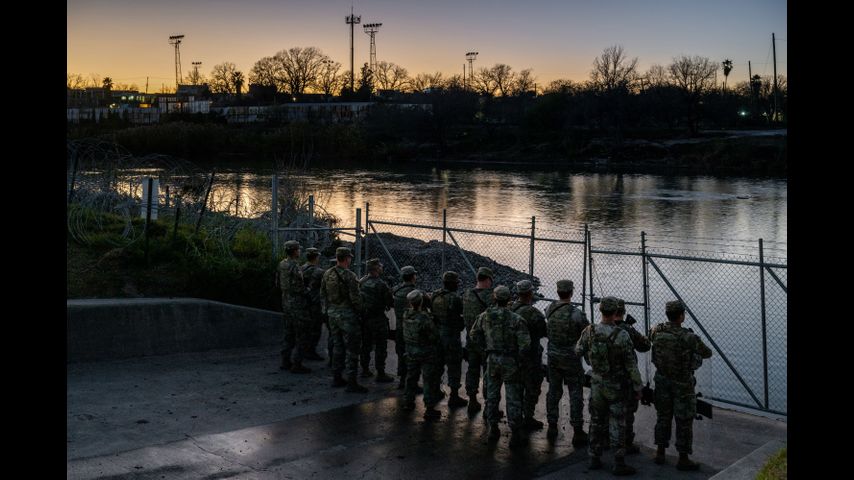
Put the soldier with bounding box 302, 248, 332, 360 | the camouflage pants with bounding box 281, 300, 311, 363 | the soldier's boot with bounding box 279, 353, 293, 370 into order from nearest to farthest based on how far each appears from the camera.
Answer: the soldier with bounding box 302, 248, 332, 360 → the camouflage pants with bounding box 281, 300, 311, 363 → the soldier's boot with bounding box 279, 353, 293, 370

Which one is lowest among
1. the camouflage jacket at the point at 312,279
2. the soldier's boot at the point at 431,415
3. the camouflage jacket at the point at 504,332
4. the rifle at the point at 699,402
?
the soldier's boot at the point at 431,415

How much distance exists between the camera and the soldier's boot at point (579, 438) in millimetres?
9359

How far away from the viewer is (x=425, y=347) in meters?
10.2

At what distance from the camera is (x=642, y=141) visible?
95.1m

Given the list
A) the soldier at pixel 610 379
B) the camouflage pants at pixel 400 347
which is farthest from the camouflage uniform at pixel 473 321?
the soldier at pixel 610 379

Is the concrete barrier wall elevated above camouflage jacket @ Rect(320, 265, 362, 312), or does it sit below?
Answer: below

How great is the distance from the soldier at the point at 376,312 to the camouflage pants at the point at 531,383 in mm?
2478

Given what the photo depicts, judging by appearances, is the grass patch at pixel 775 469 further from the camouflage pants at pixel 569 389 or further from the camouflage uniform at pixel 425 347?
the camouflage uniform at pixel 425 347

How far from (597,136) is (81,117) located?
64705 mm

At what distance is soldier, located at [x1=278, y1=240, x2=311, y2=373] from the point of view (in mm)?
12164

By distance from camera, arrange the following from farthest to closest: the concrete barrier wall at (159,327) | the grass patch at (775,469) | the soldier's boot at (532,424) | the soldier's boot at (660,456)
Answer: the concrete barrier wall at (159,327)
the soldier's boot at (532,424)
the soldier's boot at (660,456)
the grass patch at (775,469)

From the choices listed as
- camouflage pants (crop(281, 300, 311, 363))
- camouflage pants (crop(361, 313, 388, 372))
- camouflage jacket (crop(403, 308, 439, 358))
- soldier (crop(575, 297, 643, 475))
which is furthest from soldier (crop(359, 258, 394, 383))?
soldier (crop(575, 297, 643, 475))

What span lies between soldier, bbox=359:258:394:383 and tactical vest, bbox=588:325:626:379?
3.72 meters

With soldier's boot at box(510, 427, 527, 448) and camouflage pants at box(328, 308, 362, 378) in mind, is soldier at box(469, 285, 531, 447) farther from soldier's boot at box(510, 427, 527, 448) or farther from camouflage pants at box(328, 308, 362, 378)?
camouflage pants at box(328, 308, 362, 378)
